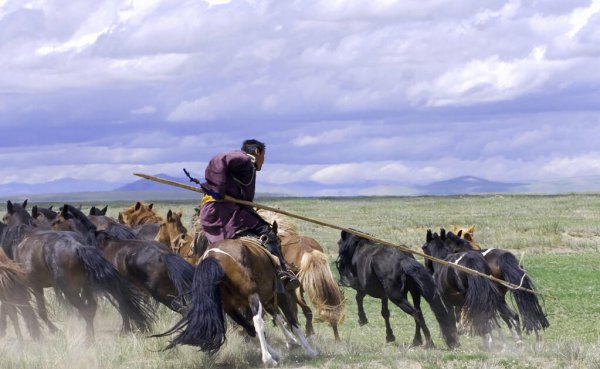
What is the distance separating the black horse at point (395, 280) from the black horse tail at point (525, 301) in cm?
98

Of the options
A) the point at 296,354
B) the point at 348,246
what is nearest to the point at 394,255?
the point at 348,246

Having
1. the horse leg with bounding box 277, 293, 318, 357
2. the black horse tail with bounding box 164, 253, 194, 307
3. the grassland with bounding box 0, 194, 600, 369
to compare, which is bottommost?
the grassland with bounding box 0, 194, 600, 369

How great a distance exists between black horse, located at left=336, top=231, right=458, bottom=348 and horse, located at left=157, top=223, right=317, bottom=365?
2721 mm

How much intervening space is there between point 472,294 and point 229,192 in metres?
4.23

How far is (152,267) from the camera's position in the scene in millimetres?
12672

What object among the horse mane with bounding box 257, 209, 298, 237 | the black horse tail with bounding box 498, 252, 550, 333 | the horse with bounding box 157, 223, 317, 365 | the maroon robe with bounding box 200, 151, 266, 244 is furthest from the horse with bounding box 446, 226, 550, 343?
the maroon robe with bounding box 200, 151, 266, 244

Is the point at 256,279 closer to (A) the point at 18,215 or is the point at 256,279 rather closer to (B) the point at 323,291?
(B) the point at 323,291

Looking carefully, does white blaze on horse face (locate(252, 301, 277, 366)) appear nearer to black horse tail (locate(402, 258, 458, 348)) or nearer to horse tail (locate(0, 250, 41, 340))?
black horse tail (locate(402, 258, 458, 348))

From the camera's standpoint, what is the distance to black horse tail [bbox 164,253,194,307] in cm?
1213

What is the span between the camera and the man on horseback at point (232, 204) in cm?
1127

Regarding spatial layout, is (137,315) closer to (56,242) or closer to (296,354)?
(56,242)

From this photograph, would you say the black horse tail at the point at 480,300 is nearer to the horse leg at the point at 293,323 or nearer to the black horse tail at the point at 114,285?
the horse leg at the point at 293,323

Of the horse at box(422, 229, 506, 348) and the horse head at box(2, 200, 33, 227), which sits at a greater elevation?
the horse head at box(2, 200, 33, 227)

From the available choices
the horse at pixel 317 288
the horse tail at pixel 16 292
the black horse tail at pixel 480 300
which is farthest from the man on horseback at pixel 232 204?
the black horse tail at pixel 480 300
